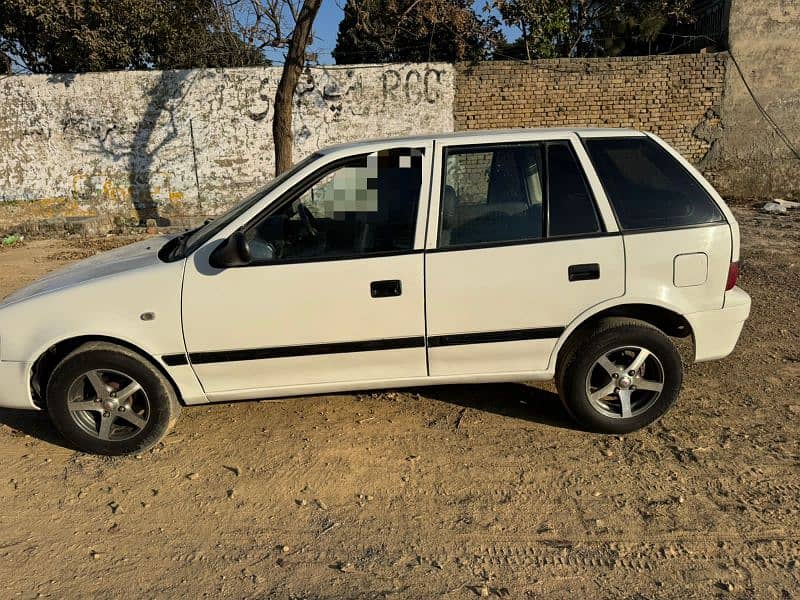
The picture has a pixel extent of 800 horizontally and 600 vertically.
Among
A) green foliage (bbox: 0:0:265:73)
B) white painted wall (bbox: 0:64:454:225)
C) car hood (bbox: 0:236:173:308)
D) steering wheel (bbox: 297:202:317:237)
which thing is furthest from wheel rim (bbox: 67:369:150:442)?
green foliage (bbox: 0:0:265:73)

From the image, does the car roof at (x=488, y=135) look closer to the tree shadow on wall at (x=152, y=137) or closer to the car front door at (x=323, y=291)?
the car front door at (x=323, y=291)

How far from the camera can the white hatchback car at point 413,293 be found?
322cm

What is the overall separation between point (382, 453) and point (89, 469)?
1622 millimetres

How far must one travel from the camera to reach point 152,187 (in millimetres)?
11789

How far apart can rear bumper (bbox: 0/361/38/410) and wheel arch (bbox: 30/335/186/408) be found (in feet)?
0.09

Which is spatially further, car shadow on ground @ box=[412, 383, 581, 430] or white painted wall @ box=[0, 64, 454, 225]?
white painted wall @ box=[0, 64, 454, 225]

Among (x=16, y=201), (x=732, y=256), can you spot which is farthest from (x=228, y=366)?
(x=16, y=201)

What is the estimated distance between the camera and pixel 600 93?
1138cm

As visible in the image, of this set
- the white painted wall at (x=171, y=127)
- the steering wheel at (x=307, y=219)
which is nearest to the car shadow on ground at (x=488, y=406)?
the steering wheel at (x=307, y=219)

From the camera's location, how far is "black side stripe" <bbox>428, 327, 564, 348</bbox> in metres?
3.34

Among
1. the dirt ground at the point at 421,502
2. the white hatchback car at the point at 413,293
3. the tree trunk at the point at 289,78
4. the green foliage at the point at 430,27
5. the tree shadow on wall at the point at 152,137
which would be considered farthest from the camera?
the green foliage at the point at 430,27

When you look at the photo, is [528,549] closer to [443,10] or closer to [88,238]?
[88,238]

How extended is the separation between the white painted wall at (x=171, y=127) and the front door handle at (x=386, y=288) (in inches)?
348

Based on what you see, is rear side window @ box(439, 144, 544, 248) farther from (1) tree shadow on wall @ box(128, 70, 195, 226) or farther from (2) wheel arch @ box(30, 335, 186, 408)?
(1) tree shadow on wall @ box(128, 70, 195, 226)
